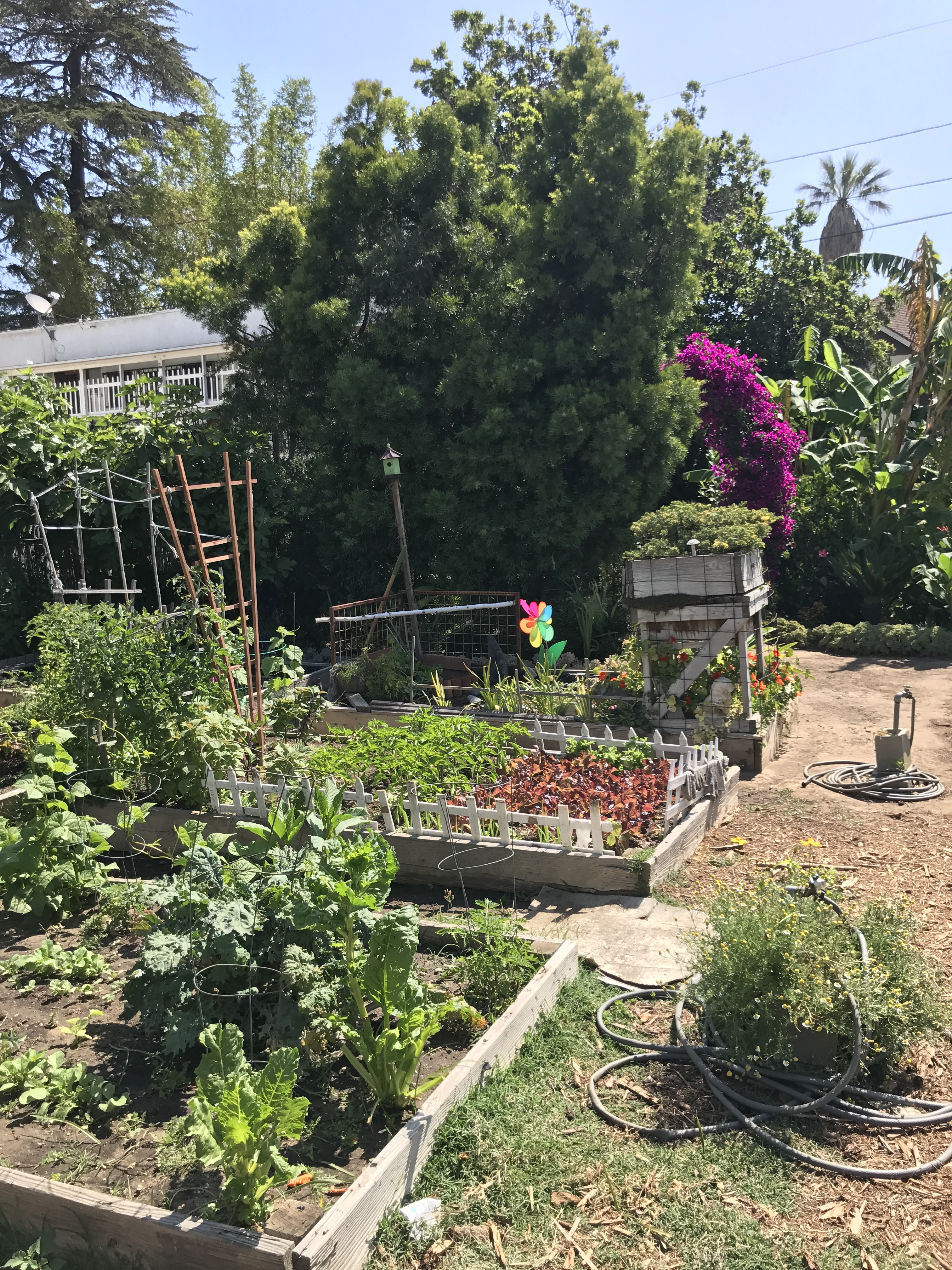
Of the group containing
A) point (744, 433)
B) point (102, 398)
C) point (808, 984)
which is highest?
point (102, 398)

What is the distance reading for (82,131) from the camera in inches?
1129

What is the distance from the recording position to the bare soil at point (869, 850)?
9.25 ft

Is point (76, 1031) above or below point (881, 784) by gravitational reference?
above

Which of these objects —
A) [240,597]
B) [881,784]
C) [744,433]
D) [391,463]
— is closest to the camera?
[881,784]

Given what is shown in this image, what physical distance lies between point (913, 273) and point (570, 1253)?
14.0 meters

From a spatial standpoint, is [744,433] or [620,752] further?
[744,433]

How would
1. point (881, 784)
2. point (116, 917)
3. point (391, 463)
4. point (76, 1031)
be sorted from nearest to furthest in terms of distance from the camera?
1. point (76, 1031)
2. point (116, 917)
3. point (881, 784)
4. point (391, 463)

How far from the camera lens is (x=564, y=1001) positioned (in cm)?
395

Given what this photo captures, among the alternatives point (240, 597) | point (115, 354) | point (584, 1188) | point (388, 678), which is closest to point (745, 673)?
point (388, 678)

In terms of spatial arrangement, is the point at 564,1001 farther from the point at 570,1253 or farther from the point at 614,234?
the point at 614,234

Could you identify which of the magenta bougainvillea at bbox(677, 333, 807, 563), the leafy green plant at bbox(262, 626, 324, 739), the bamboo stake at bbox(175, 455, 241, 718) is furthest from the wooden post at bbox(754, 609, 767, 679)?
the magenta bougainvillea at bbox(677, 333, 807, 563)

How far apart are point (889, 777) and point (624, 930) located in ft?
9.98

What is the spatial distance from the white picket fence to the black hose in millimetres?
Answer: 1060

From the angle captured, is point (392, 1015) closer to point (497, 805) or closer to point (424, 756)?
point (497, 805)
